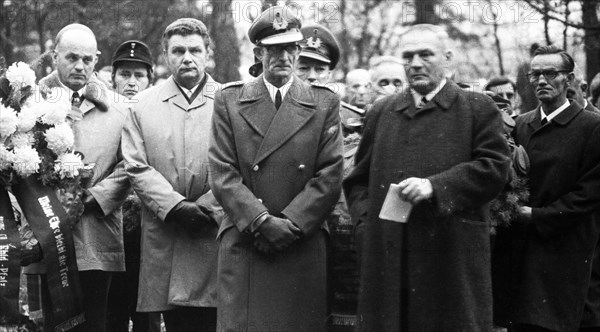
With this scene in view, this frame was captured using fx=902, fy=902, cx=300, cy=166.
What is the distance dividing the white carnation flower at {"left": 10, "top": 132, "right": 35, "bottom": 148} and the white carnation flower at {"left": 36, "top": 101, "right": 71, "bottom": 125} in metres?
0.17

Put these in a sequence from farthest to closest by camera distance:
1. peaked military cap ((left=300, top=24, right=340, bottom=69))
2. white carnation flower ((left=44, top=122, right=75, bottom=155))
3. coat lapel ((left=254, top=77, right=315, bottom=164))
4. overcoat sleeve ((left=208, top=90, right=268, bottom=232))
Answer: peaked military cap ((left=300, top=24, right=340, bottom=69)) < white carnation flower ((left=44, top=122, right=75, bottom=155)) < coat lapel ((left=254, top=77, right=315, bottom=164)) < overcoat sleeve ((left=208, top=90, right=268, bottom=232))

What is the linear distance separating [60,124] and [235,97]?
1.23 metres

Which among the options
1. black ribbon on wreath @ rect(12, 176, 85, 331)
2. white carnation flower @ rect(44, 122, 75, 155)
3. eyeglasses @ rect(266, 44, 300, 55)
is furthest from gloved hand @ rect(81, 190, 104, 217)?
eyeglasses @ rect(266, 44, 300, 55)

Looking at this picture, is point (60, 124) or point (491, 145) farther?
point (60, 124)

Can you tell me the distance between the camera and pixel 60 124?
241 inches

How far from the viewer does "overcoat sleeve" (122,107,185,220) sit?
6.17 m

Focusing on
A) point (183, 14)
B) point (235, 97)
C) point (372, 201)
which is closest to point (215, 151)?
point (235, 97)

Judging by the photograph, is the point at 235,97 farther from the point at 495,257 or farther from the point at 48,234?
the point at 495,257

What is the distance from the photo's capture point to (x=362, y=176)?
5461mm

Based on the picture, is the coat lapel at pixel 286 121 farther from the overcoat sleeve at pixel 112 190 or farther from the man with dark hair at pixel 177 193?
the overcoat sleeve at pixel 112 190

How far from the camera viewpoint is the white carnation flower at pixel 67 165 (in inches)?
241

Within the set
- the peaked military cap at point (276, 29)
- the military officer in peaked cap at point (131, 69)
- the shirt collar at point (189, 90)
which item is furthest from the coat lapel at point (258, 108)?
the military officer in peaked cap at point (131, 69)

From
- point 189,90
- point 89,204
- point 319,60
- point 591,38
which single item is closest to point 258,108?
point 189,90

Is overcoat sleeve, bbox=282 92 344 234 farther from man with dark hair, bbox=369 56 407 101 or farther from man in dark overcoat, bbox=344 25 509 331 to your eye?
man with dark hair, bbox=369 56 407 101
